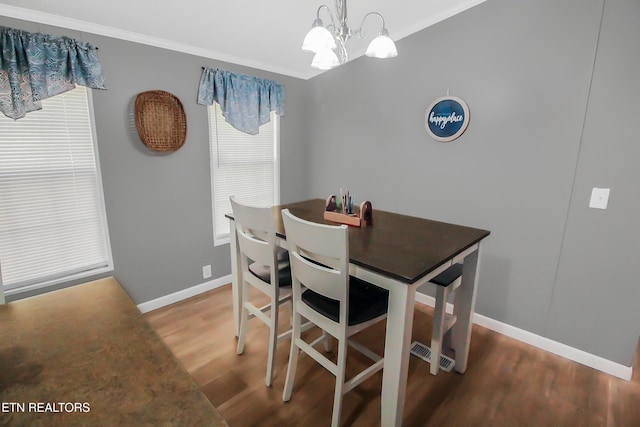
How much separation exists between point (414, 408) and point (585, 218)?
1621 millimetres

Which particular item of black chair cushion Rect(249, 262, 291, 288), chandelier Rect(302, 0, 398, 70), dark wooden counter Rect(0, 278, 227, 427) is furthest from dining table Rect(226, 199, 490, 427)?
chandelier Rect(302, 0, 398, 70)

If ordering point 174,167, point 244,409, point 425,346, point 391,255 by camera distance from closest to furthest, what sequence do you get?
point 391,255 → point 244,409 → point 425,346 → point 174,167

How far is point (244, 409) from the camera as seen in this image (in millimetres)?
1629

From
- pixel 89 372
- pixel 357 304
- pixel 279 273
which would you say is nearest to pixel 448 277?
pixel 357 304

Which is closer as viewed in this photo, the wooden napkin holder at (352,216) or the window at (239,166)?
the wooden napkin holder at (352,216)

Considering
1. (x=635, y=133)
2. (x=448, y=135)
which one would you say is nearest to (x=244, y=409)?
(x=448, y=135)

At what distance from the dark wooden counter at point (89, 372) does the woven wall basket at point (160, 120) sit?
1646 millimetres

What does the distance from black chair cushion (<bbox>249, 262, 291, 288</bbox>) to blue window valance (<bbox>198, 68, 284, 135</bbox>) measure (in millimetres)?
1524

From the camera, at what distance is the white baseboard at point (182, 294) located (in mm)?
2521

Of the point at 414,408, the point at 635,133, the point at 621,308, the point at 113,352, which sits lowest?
the point at 414,408

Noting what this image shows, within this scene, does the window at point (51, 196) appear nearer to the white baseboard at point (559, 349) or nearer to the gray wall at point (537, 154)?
the gray wall at point (537, 154)

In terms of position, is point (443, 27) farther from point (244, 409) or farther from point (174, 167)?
point (244, 409)

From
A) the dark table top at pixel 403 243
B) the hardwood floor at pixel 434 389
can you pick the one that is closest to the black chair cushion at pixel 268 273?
the dark table top at pixel 403 243

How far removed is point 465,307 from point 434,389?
0.53 metres
